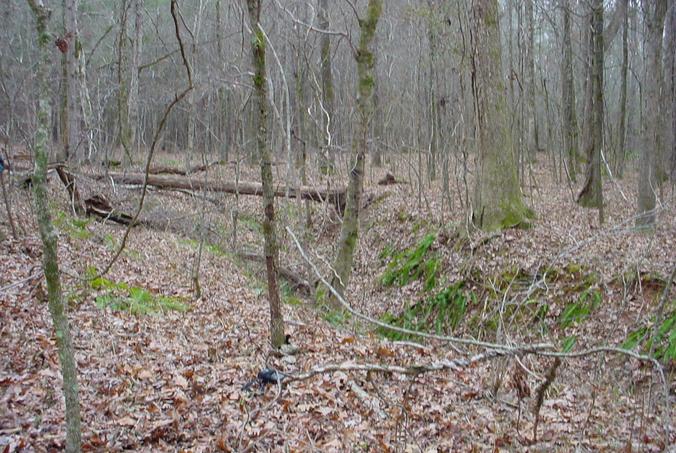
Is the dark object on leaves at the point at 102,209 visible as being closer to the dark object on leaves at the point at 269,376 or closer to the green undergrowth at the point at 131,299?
the green undergrowth at the point at 131,299

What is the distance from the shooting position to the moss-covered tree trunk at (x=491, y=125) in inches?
416

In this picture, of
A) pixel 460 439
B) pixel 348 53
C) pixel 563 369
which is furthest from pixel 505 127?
pixel 348 53

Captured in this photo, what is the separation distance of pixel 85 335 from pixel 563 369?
5.23m

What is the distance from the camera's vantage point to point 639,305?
7523 millimetres

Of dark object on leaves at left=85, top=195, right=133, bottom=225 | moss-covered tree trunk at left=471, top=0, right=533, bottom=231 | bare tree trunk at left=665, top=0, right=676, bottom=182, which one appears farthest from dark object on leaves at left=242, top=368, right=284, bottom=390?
bare tree trunk at left=665, top=0, right=676, bottom=182

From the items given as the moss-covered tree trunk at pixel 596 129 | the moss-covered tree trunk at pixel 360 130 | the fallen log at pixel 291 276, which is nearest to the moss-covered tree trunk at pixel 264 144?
the moss-covered tree trunk at pixel 360 130

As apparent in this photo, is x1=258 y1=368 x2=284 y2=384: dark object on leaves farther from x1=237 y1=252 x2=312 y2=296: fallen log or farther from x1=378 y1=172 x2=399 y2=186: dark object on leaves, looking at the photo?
x1=378 y1=172 x2=399 y2=186: dark object on leaves

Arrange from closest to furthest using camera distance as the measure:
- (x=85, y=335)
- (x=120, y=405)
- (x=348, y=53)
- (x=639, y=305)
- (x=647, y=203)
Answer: (x=120, y=405)
(x=85, y=335)
(x=639, y=305)
(x=647, y=203)
(x=348, y=53)

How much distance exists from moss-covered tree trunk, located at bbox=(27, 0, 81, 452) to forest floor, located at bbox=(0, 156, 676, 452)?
523mm

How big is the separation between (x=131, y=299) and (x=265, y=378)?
3038 mm

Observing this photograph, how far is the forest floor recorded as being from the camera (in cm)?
414

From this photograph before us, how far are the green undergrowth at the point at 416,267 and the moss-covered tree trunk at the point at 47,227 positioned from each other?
780cm

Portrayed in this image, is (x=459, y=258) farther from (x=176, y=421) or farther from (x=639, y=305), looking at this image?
(x=176, y=421)

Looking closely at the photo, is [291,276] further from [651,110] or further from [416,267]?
[651,110]
